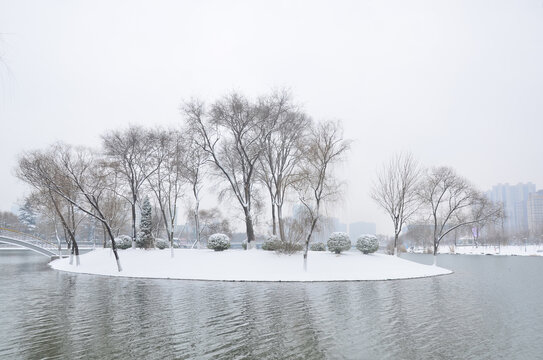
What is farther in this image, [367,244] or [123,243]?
[123,243]

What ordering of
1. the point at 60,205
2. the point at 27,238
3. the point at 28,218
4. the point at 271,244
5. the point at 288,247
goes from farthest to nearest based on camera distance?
the point at 28,218, the point at 27,238, the point at 60,205, the point at 271,244, the point at 288,247

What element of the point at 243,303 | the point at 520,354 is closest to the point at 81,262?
the point at 243,303

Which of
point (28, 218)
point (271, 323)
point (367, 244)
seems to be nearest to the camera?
point (271, 323)

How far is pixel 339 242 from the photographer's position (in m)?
27.5

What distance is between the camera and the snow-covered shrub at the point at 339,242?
27.6 metres

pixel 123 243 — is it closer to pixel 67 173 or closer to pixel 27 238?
pixel 67 173

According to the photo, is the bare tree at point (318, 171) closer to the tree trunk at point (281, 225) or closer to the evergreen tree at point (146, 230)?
the tree trunk at point (281, 225)

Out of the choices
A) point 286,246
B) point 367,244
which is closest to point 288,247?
point 286,246

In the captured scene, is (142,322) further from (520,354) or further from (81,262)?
(81,262)

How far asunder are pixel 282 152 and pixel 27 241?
34.4 metres

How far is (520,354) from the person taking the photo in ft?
25.4

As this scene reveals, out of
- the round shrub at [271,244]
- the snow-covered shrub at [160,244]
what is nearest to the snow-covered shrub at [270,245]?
the round shrub at [271,244]

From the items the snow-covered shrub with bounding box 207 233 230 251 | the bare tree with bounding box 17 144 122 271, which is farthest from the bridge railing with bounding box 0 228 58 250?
the snow-covered shrub with bounding box 207 233 230 251

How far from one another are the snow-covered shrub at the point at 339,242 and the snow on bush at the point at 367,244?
147 centimetres
